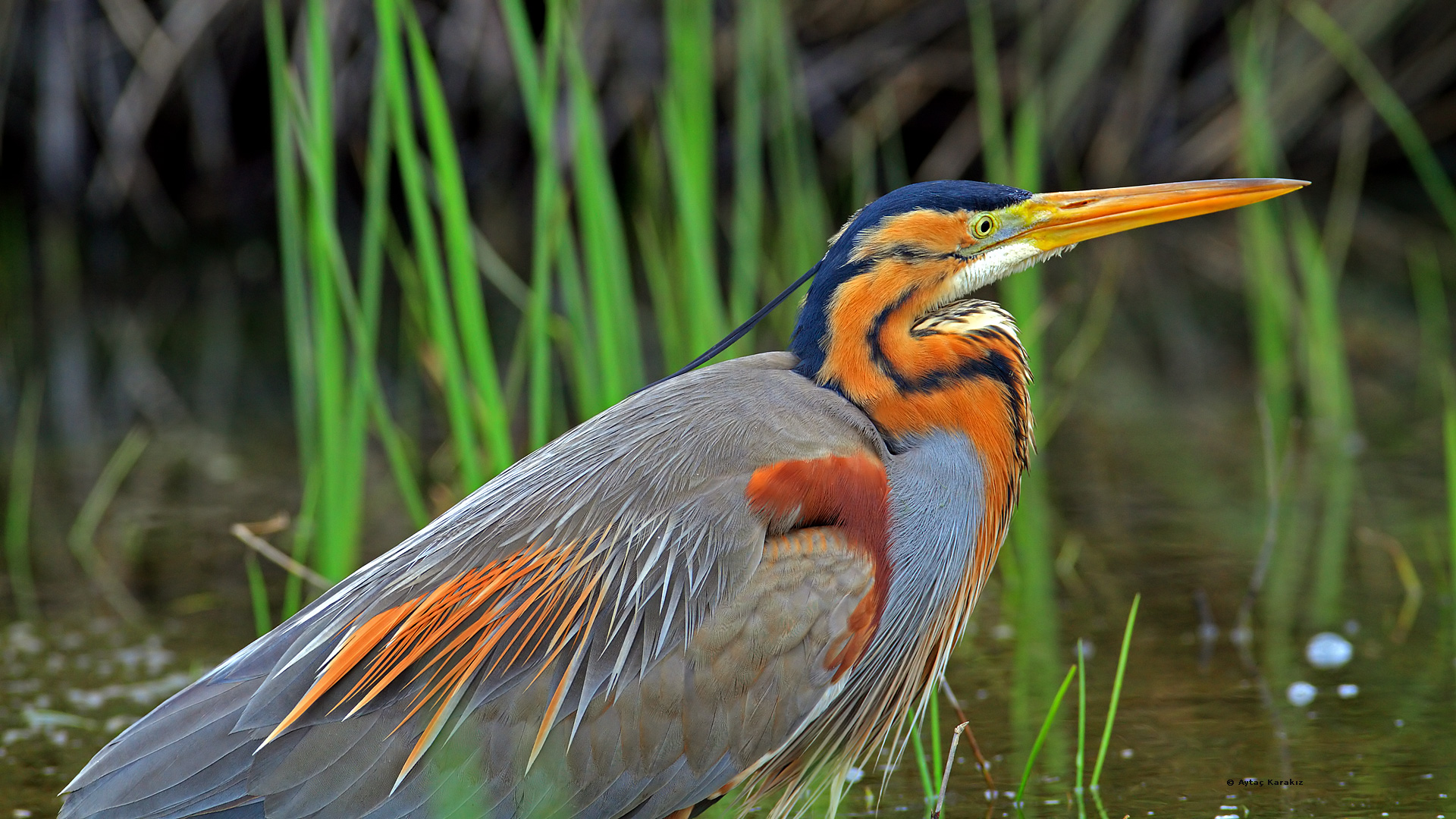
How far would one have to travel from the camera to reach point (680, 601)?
10.4 feet

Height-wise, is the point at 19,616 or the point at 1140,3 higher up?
the point at 1140,3

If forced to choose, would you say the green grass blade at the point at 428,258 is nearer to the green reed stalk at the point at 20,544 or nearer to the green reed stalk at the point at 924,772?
the green reed stalk at the point at 924,772

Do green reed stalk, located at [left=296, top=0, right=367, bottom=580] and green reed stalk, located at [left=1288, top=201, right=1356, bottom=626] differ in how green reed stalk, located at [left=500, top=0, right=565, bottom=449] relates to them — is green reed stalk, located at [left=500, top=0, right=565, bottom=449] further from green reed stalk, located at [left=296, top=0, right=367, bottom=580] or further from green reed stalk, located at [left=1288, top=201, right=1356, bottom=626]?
green reed stalk, located at [left=1288, top=201, right=1356, bottom=626]

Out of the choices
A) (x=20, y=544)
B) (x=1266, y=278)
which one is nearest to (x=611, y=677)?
(x=20, y=544)

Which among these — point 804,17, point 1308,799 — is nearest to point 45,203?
point 804,17

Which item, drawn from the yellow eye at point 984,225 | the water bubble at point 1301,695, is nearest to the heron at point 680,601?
the yellow eye at point 984,225

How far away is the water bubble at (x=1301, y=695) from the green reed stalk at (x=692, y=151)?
1.73 meters

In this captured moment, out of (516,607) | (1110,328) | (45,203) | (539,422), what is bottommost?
(1110,328)

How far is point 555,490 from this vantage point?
3311 mm

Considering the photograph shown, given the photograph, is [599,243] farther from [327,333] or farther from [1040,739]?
[1040,739]

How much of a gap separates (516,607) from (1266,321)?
13.8 feet

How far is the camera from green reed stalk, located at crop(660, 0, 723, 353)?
4.38 metres

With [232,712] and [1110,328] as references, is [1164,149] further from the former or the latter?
[232,712]

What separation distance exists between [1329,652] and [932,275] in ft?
5.70
